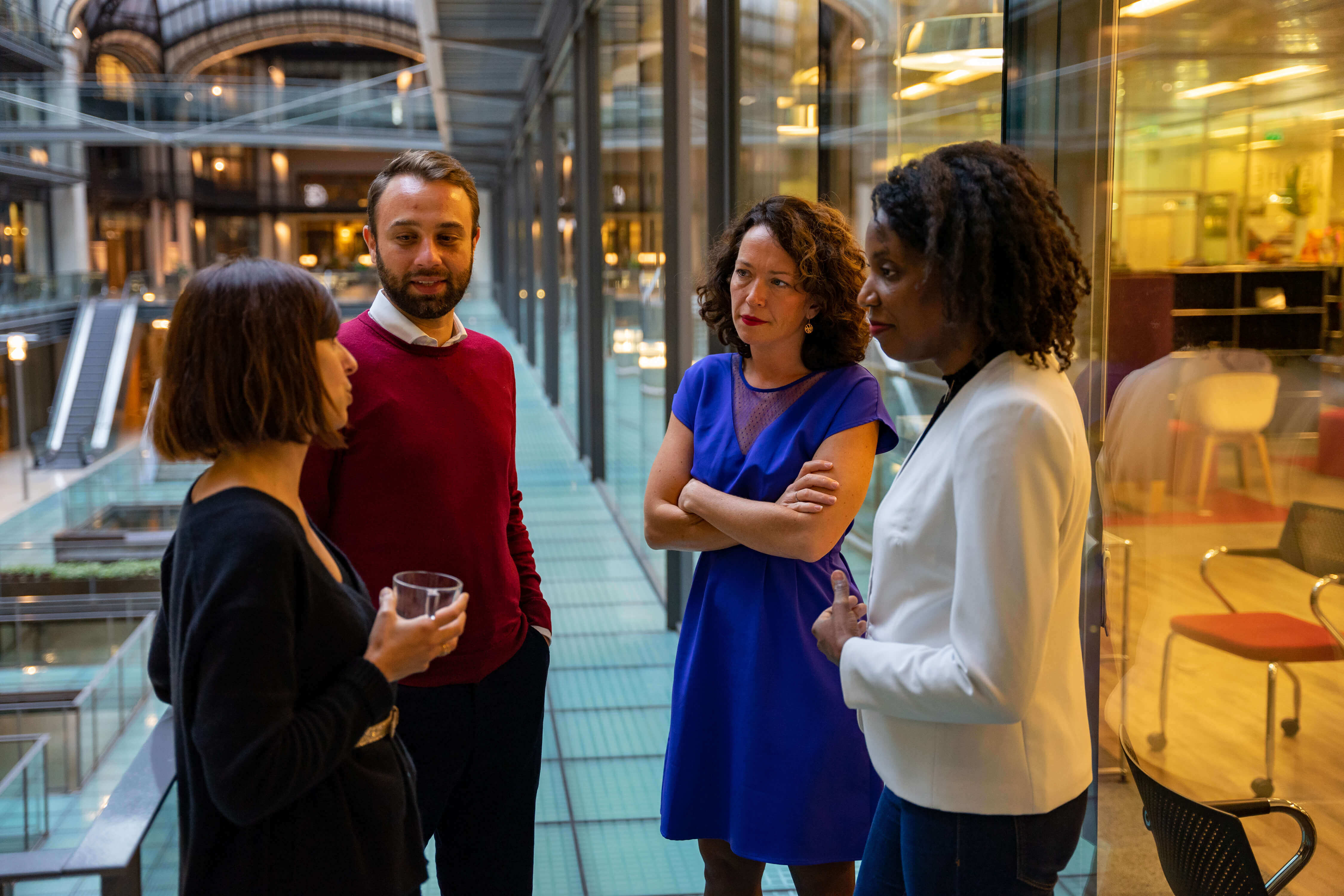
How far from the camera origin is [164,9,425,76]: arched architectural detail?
45.0m

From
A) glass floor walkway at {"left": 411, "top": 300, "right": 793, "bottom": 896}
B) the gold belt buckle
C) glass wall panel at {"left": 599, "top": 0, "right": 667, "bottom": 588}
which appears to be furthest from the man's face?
glass wall panel at {"left": 599, "top": 0, "right": 667, "bottom": 588}

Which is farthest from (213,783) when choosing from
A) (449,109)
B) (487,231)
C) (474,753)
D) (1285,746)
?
(487,231)

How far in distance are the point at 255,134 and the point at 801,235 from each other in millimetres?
30294

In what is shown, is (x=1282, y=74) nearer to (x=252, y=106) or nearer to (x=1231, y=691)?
(x=1231, y=691)

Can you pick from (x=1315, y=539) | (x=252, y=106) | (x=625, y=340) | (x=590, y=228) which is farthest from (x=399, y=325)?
(x=252, y=106)

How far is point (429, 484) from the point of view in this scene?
6.12 feet

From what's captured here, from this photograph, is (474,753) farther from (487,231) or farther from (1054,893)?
(487,231)

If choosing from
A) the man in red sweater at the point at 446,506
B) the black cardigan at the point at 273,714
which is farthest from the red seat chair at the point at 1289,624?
the black cardigan at the point at 273,714

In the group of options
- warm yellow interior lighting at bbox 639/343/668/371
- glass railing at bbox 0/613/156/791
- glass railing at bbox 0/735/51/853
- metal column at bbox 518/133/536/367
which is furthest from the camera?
metal column at bbox 518/133/536/367

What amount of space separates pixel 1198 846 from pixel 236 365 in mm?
1449

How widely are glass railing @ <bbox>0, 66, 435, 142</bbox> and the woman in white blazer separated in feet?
92.7

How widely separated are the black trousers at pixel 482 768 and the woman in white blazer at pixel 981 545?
2.47ft

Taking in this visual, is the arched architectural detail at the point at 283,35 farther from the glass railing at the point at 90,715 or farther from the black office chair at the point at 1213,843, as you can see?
the black office chair at the point at 1213,843

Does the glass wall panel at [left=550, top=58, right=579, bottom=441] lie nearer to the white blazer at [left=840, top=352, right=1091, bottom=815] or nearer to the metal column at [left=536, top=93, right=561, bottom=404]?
→ the metal column at [left=536, top=93, right=561, bottom=404]
